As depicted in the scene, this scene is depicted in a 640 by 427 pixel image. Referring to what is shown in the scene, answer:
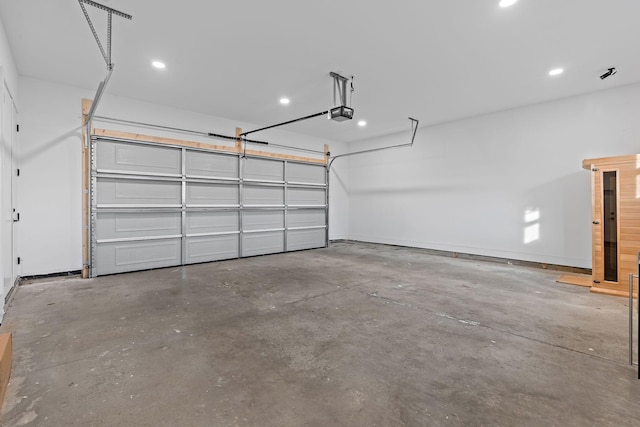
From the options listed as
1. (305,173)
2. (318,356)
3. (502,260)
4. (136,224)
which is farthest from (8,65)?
(502,260)

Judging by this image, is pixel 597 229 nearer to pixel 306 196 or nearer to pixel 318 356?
pixel 318 356

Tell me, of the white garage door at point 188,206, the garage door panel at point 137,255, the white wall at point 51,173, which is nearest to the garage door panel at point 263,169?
the white garage door at point 188,206

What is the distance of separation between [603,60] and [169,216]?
7518 millimetres

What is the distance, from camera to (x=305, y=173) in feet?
27.3

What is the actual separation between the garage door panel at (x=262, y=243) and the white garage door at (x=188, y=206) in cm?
2

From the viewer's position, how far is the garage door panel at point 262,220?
707cm

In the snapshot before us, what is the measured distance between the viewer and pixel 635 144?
4812mm

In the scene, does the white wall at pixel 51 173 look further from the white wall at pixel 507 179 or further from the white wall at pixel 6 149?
the white wall at pixel 507 179

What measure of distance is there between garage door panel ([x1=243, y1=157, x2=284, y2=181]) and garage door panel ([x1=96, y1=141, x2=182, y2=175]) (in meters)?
1.56

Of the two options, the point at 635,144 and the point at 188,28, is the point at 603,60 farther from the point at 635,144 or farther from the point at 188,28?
the point at 188,28

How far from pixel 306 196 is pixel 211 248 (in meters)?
3.01

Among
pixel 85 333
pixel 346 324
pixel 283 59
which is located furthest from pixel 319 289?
pixel 283 59

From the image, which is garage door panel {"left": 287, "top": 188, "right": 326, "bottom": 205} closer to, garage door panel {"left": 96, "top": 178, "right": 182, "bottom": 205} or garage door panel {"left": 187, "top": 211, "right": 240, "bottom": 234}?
garage door panel {"left": 187, "top": 211, "right": 240, "bottom": 234}

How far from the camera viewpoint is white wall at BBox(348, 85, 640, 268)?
17.1 feet
